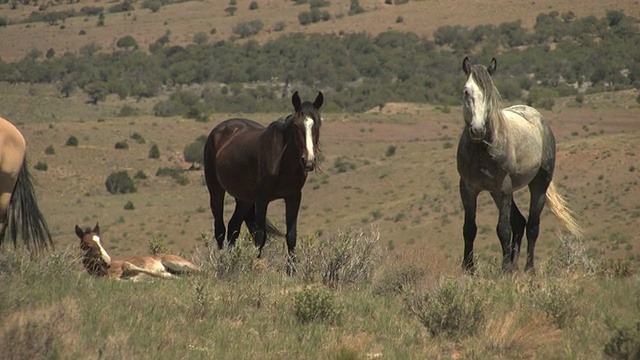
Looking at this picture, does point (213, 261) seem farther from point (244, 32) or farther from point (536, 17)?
point (244, 32)

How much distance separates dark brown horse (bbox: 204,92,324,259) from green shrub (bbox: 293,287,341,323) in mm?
2406

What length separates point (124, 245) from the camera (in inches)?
1358

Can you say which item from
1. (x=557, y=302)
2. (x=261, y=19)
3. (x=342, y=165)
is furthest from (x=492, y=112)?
(x=261, y=19)

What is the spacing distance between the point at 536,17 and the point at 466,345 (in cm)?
9143

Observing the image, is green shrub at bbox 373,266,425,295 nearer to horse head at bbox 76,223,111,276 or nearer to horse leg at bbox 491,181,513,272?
horse leg at bbox 491,181,513,272

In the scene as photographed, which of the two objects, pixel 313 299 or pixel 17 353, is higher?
pixel 17 353

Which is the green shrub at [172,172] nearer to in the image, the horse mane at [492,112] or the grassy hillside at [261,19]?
the horse mane at [492,112]

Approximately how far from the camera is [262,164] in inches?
464

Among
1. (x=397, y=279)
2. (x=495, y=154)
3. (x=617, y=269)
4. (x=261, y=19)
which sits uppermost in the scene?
(x=495, y=154)

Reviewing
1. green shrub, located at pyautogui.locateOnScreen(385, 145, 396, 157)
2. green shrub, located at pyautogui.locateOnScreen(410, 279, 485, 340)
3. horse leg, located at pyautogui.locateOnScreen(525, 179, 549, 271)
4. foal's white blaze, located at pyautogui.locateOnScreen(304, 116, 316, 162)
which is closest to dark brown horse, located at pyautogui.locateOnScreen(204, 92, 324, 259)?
foal's white blaze, located at pyautogui.locateOnScreen(304, 116, 316, 162)

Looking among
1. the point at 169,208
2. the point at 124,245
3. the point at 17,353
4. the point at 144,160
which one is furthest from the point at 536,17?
the point at 17,353

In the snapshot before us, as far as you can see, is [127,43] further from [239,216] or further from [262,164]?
[262,164]

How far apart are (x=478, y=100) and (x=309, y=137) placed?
1.75 meters

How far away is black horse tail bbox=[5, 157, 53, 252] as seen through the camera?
32.3 feet
